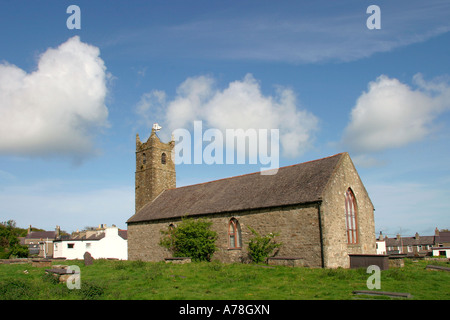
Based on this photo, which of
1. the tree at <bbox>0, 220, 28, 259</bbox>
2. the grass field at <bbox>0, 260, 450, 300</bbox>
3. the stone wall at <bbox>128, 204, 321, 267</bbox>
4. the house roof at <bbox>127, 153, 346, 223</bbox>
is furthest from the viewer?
the tree at <bbox>0, 220, 28, 259</bbox>

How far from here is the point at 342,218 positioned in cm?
2483

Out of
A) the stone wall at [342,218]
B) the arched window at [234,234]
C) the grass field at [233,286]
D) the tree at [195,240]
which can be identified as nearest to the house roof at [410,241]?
the stone wall at [342,218]

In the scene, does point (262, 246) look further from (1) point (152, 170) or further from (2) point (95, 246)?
(2) point (95, 246)

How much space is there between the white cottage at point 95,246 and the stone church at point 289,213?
1910 cm

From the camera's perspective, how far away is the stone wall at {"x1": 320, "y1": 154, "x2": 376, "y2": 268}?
75.4 feet

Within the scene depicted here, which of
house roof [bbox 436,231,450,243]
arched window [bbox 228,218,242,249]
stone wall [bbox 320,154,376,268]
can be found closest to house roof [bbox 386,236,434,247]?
house roof [bbox 436,231,450,243]

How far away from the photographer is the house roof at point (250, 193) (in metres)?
25.2

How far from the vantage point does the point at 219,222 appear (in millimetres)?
29156

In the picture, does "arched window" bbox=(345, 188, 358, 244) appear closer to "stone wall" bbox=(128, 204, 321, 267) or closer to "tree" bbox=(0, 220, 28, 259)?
"stone wall" bbox=(128, 204, 321, 267)

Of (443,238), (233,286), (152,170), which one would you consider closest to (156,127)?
(152,170)
